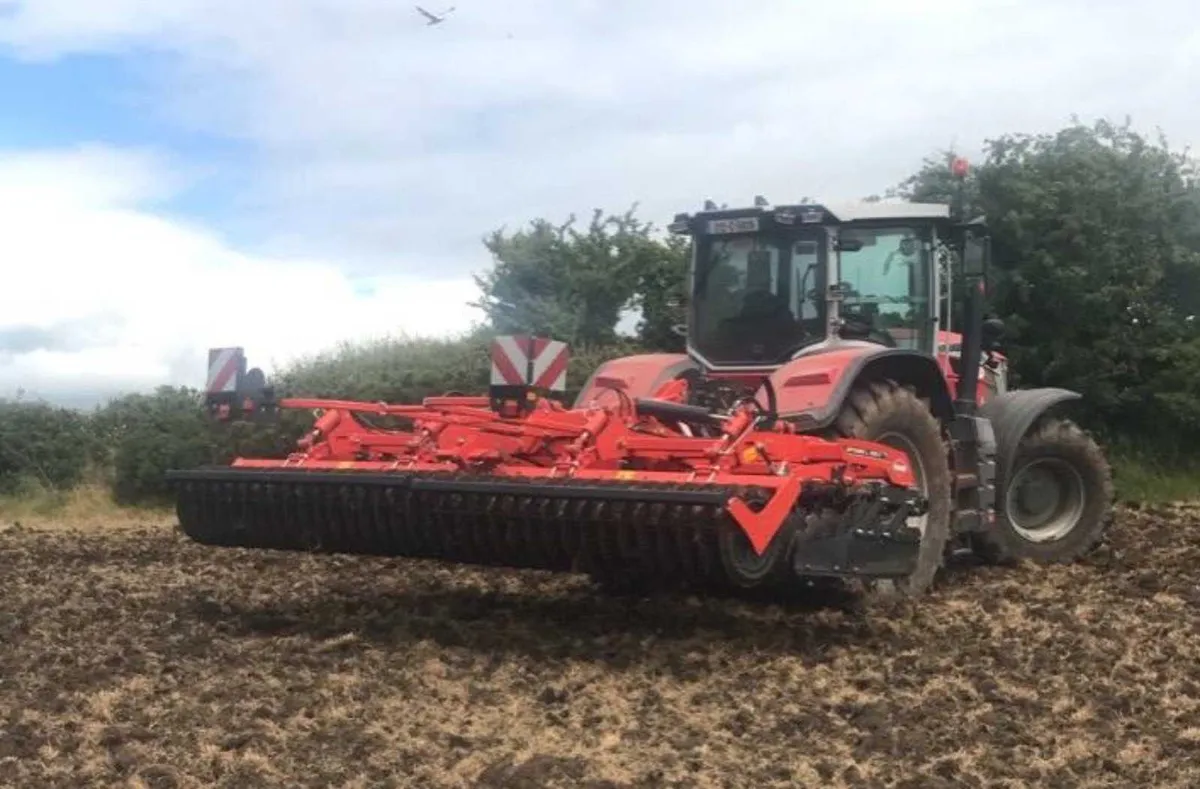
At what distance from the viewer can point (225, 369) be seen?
25.5 ft

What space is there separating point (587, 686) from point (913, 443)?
2.57 meters

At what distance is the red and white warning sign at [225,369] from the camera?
7.75 m

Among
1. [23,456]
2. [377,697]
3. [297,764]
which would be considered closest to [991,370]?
[377,697]

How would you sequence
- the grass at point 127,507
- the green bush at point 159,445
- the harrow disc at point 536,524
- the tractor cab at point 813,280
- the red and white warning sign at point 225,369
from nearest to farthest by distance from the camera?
the harrow disc at point 536,524
the red and white warning sign at point 225,369
the tractor cab at point 813,280
the grass at point 127,507
the green bush at point 159,445

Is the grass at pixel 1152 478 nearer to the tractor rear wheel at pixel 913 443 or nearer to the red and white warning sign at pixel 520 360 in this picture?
the tractor rear wheel at pixel 913 443

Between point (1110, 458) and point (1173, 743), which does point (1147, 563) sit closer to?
point (1173, 743)

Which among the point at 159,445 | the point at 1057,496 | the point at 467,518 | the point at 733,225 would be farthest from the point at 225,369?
the point at 159,445

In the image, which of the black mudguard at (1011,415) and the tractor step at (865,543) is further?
the black mudguard at (1011,415)

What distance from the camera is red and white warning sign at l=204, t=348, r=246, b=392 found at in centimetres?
775

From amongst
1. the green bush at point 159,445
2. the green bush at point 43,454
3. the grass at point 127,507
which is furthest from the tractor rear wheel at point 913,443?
the green bush at point 43,454

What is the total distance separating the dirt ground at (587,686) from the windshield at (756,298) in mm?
1532

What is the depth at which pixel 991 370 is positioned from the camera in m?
9.87

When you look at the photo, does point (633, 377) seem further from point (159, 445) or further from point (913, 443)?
point (159, 445)

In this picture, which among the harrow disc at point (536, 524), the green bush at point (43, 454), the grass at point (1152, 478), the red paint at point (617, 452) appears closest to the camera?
the harrow disc at point (536, 524)
